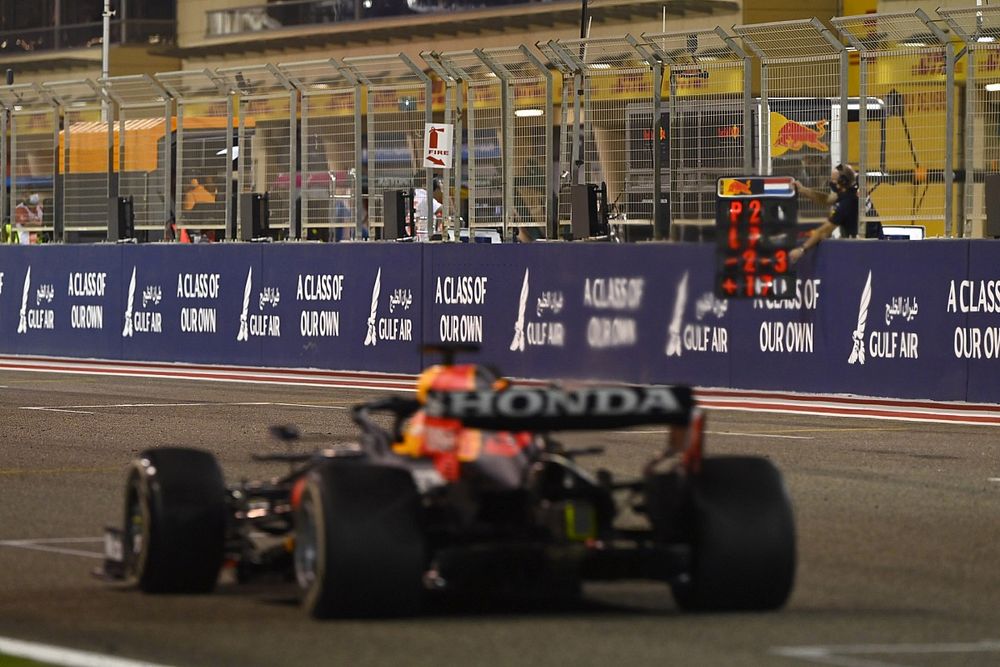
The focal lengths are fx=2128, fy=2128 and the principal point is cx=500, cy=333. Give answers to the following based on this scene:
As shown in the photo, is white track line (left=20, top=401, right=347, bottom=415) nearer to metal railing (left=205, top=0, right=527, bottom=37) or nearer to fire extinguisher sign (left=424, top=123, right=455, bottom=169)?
fire extinguisher sign (left=424, top=123, right=455, bottom=169)

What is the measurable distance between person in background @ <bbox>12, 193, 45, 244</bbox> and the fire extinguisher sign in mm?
8768

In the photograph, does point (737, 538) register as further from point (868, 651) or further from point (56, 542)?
point (56, 542)

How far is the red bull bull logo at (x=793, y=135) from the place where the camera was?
22.4 metres

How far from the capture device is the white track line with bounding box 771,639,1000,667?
6.95m

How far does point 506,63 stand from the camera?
2606 cm

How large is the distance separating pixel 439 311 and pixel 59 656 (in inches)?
738

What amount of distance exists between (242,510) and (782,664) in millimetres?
2520

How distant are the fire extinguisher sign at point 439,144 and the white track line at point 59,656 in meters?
19.5

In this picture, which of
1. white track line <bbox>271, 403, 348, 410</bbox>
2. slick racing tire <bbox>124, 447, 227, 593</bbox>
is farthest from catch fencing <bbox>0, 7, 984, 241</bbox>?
slick racing tire <bbox>124, 447, 227, 593</bbox>

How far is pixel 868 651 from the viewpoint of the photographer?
718 centimetres

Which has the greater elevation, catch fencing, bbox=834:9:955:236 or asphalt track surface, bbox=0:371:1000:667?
catch fencing, bbox=834:9:955:236

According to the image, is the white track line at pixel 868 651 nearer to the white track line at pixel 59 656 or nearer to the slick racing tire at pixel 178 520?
the white track line at pixel 59 656

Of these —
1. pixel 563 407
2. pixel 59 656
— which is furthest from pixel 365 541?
pixel 59 656

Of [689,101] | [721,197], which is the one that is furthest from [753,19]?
[721,197]
